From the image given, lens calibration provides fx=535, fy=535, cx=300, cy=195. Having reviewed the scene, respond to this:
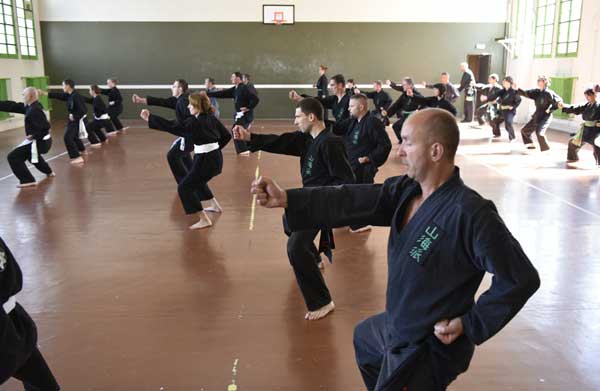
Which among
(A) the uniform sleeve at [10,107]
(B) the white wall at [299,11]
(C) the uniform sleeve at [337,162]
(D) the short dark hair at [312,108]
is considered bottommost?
(C) the uniform sleeve at [337,162]

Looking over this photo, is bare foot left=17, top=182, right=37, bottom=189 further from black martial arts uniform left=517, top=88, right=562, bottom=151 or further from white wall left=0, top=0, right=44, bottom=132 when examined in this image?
black martial arts uniform left=517, top=88, right=562, bottom=151

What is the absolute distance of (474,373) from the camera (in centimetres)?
336

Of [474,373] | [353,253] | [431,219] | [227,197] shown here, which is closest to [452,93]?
[227,197]

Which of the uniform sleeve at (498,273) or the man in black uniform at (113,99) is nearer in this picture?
the uniform sleeve at (498,273)

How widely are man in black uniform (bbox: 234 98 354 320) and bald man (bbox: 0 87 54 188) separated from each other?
5932 millimetres

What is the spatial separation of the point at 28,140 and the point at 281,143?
6233 mm

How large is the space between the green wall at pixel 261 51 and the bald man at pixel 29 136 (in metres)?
11.2

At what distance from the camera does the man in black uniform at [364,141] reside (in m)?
6.31

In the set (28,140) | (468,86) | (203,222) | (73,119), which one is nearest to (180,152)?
(203,222)

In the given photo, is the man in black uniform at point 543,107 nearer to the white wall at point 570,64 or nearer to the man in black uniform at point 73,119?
the white wall at point 570,64

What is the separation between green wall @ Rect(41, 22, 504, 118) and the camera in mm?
19375

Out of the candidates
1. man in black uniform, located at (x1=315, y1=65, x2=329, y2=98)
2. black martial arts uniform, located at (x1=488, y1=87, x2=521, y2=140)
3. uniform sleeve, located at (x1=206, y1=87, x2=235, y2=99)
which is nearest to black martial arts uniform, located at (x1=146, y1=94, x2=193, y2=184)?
uniform sleeve, located at (x1=206, y1=87, x2=235, y2=99)

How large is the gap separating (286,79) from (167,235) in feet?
47.8

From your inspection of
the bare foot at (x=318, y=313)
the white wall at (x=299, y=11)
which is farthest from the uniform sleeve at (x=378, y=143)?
the white wall at (x=299, y=11)
